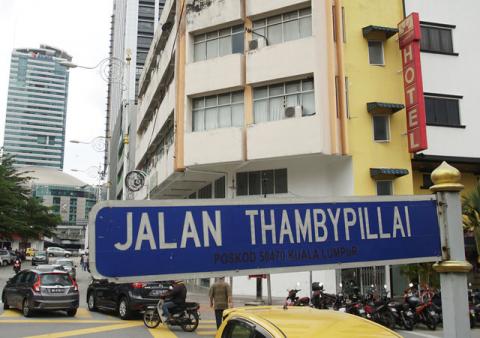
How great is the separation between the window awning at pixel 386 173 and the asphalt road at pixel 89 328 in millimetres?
7445

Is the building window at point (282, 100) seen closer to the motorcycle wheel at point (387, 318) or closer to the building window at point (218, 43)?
the building window at point (218, 43)

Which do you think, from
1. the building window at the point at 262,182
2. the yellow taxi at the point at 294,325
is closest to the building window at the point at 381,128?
the building window at the point at 262,182

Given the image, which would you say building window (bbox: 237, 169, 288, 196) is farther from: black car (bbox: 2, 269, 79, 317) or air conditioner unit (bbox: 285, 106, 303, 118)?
black car (bbox: 2, 269, 79, 317)

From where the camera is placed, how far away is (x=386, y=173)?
19.9 meters

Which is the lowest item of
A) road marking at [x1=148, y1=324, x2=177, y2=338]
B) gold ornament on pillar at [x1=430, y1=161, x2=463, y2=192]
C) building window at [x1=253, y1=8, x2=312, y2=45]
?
road marking at [x1=148, y1=324, x2=177, y2=338]

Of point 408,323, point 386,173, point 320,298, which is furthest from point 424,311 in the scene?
point 386,173

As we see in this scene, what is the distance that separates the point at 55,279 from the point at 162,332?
16.3ft

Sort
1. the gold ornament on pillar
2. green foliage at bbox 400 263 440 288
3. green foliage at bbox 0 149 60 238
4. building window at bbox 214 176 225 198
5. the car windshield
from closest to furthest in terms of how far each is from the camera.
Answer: the gold ornament on pillar
the car windshield
green foliage at bbox 400 263 440 288
building window at bbox 214 176 225 198
green foliage at bbox 0 149 60 238

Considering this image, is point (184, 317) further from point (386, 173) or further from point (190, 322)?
point (386, 173)

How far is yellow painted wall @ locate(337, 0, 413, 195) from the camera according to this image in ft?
66.5

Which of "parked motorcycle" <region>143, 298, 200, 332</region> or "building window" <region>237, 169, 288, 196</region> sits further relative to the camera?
"building window" <region>237, 169, 288, 196</region>

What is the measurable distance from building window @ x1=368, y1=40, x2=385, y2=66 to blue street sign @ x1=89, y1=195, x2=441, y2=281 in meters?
19.6

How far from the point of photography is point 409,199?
3150mm

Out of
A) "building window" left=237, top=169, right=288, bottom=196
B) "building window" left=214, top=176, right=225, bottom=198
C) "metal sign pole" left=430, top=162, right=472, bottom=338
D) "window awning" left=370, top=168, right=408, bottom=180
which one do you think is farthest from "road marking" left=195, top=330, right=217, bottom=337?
"building window" left=214, top=176, right=225, bottom=198
